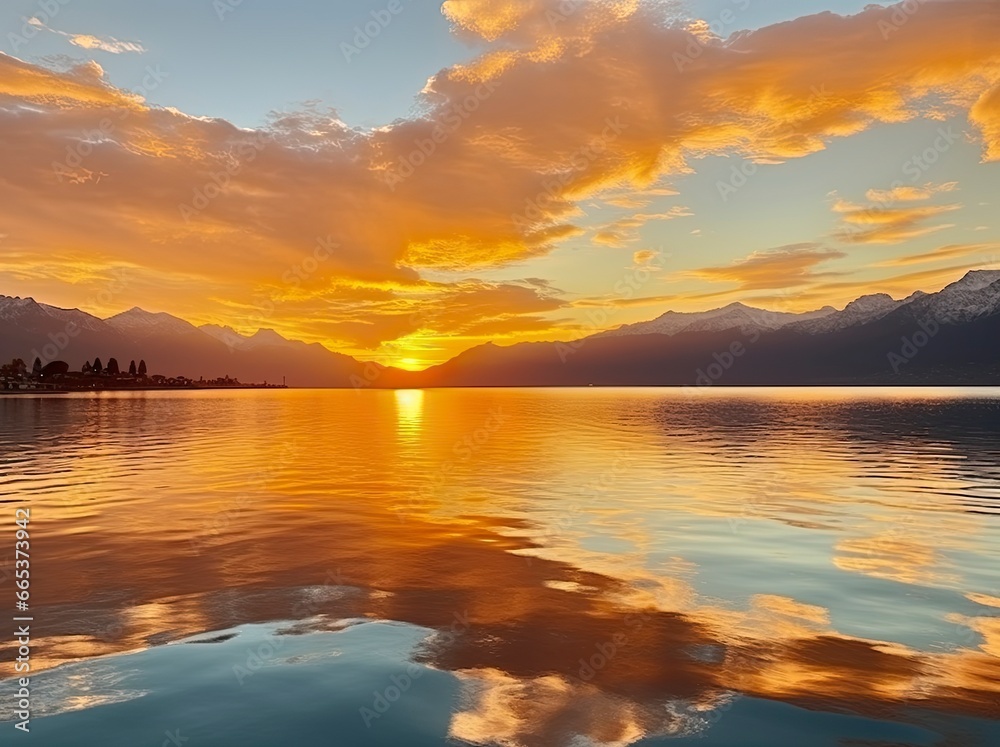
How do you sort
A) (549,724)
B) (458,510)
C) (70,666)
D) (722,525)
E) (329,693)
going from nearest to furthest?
1. (549,724)
2. (329,693)
3. (70,666)
4. (722,525)
5. (458,510)

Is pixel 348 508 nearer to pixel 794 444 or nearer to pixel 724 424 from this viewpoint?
pixel 794 444

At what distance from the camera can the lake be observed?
389 inches

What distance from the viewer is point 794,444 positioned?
6231 centimetres

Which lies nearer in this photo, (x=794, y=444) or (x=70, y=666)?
(x=70, y=666)

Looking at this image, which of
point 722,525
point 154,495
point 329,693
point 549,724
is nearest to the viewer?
point 549,724

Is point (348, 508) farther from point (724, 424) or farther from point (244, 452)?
point (724, 424)

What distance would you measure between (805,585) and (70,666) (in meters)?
17.1

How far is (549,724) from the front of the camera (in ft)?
31.6

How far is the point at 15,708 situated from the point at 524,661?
27.1 feet

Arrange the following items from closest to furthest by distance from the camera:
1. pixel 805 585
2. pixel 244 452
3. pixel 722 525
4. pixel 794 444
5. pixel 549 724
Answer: pixel 549 724, pixel 805 585, pixel 722 525, pixel 244 452, pixel 794 444

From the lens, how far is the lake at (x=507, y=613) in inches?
389

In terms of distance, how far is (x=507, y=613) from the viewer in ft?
48.9

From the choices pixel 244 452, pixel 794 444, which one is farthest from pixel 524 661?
pixel 794 444

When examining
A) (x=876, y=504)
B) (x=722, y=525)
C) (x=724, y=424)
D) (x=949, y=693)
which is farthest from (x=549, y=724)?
(x=724, y=424)
